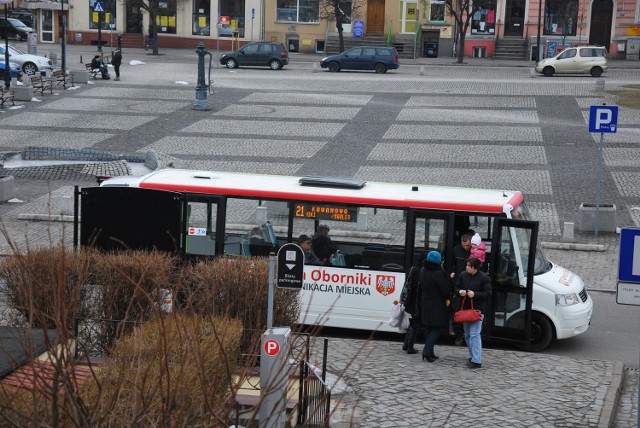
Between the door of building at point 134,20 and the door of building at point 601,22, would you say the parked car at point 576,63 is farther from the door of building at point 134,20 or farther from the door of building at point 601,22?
the door of building at point 134,20

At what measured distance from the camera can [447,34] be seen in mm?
65375

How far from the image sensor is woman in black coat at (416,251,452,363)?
13258 mm

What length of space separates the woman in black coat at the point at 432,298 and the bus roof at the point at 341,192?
2.05m

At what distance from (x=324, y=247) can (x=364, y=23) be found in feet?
173

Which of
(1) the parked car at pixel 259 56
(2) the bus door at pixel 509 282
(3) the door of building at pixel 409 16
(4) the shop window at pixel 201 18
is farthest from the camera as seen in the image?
(4) the shop window at pixel 201 18

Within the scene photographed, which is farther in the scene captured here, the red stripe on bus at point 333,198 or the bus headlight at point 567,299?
the red stripe on bus at point 333,198

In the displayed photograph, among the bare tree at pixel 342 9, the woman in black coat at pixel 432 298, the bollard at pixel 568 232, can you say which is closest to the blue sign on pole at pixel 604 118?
the bollard at pixel 568 232

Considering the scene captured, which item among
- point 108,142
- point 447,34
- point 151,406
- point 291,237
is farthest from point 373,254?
point 447,34

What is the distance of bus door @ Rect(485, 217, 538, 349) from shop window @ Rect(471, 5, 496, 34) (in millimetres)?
Answer: 51806

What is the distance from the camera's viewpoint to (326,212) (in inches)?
617

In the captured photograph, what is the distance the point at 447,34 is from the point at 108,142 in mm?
37217

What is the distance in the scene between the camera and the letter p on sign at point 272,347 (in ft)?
30.1

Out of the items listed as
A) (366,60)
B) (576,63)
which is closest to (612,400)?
(576,63)

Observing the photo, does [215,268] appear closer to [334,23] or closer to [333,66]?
[333,66]
